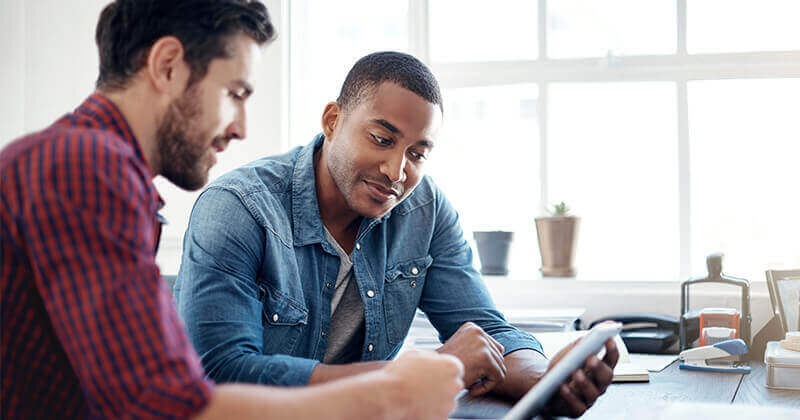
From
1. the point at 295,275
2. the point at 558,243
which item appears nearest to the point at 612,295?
the point at 558,243

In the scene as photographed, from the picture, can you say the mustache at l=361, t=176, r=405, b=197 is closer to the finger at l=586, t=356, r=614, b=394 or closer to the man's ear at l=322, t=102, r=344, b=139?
the man's ear at l=322, t=102, r=344, b=139

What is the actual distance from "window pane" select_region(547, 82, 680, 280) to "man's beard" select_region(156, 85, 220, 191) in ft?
6.20

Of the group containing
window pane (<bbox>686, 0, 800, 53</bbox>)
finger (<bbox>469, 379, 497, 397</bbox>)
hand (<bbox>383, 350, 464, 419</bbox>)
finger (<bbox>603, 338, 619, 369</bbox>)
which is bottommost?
finger (<bbox>469, 379, 497, 397</bbox>)

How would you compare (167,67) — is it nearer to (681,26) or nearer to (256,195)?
(256,195)

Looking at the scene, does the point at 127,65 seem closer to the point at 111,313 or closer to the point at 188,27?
the point at 188,27

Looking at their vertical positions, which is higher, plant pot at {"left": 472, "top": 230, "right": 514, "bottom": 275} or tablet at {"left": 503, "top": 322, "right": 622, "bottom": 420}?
plant pot at {"left": 472, "top": 230, "right": 514, "bottom": 275}

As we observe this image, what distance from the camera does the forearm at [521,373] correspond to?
137 centimetres

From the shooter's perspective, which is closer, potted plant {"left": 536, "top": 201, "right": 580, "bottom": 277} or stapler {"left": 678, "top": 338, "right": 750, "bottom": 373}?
stapler {"left": 678, "top": 338, "right": 750, "bottom": 373}

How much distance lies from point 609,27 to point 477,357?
1.72m

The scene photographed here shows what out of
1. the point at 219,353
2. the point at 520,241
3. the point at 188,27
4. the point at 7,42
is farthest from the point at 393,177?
the point at 7,42

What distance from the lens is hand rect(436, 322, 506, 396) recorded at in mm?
1312

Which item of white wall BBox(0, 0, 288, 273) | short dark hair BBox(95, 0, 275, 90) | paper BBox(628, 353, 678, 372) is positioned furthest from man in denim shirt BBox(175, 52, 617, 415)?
white wall BBox(0, 0, 288, 273)

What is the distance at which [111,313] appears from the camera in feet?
2.07

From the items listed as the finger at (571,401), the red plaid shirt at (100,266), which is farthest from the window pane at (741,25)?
the red plaid shirt at (100,266)
